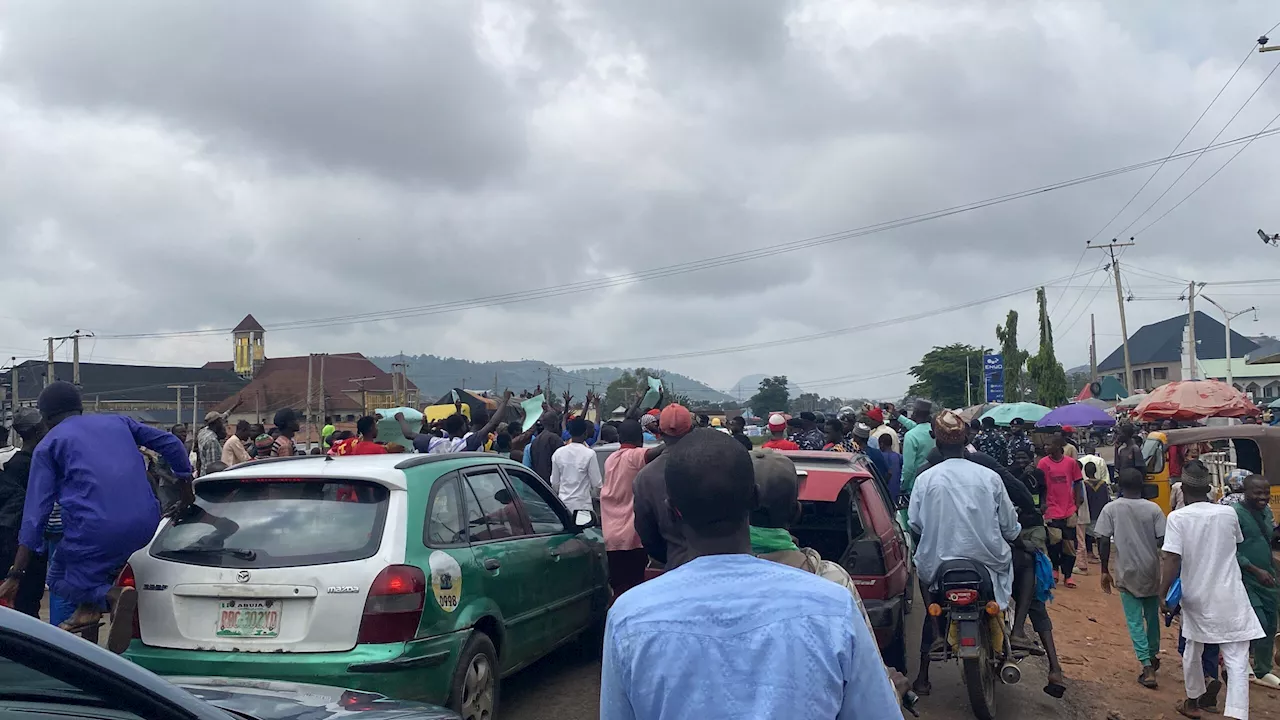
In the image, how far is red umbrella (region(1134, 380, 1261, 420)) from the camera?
1983cm

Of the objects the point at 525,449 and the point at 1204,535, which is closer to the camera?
the point at 1204,535

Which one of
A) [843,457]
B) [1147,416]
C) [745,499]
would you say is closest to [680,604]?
[745,499]

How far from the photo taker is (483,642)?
5.27 m

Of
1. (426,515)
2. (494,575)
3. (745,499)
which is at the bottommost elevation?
(494,575)

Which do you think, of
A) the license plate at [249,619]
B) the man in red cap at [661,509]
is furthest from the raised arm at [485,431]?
the license plate at [249,619]

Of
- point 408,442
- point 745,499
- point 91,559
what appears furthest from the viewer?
point 408,442

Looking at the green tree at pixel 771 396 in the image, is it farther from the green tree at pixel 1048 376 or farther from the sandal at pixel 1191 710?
the sandal at pixel 1191 710

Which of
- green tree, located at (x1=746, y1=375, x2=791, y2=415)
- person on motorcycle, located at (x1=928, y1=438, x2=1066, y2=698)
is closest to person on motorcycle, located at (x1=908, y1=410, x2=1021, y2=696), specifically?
person on motorcycle, located at (x1=928, y1=438, x2=1066, y2=698)

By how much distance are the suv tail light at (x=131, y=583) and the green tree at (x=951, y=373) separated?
69.5m

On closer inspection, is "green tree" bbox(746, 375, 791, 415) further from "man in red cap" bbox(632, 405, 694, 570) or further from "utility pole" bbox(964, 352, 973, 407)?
"man in red cap" bbox(632, 405, 694, 570)

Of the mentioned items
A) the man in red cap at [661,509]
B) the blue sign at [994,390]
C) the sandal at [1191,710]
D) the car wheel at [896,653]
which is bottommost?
the sandal at [1191,710]

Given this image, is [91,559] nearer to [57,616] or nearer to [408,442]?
[57,616]

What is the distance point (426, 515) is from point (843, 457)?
3249 millimetres

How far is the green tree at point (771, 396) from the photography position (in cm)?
10600
